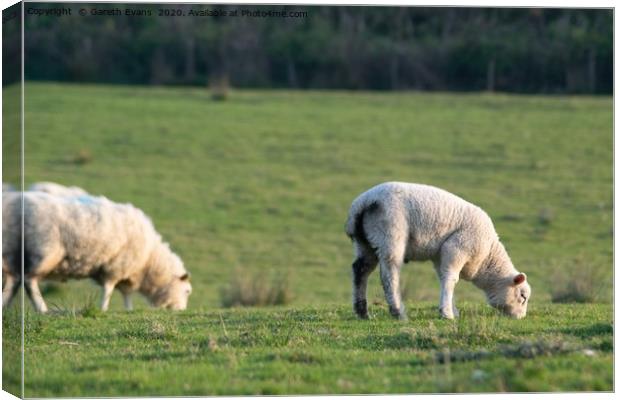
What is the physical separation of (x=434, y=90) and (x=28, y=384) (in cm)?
2252

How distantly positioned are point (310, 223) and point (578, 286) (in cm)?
983

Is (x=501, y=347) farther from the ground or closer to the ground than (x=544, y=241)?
farther from the ground

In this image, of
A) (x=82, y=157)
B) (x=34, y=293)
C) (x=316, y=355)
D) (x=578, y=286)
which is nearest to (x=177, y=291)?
(x=34, y=293)

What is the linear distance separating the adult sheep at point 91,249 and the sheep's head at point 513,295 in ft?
16.8

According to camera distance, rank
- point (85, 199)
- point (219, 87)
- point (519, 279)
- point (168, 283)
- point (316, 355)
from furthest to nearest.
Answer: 1. point (219, 87)
2. point (168, 283)
3. point (85, 199)
4. point (519, 279)
5. point (316, 355)

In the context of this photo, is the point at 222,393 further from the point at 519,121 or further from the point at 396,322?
the point at 519,121

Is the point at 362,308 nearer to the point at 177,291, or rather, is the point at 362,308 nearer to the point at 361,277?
the point at 361,277

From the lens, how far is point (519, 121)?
3077 cm

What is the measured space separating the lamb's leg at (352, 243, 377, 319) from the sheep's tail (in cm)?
21

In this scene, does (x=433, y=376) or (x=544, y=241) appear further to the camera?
(x=544, y=241)

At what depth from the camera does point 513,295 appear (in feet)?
40.7

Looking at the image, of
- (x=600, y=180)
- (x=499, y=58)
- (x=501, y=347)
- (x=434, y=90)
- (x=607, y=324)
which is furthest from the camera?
(x=434, y=90)

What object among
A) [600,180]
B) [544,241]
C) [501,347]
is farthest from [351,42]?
[501,347]

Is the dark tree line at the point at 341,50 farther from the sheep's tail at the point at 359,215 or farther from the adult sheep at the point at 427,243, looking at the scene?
the sheep's tail at the point at 359,215
